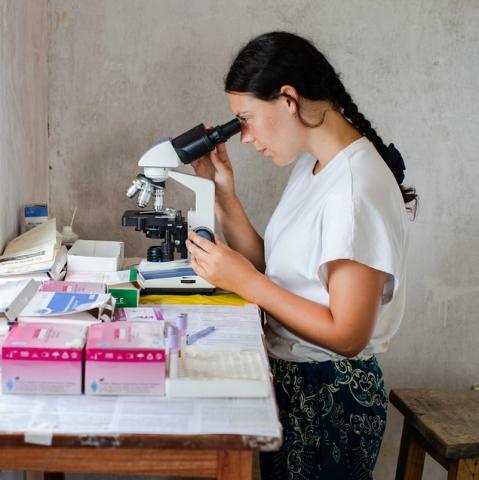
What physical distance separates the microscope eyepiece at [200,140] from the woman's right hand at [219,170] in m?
0.13

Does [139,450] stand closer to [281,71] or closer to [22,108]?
[281,71]

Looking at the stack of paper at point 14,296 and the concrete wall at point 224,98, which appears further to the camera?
the concrete wall at point 224,98

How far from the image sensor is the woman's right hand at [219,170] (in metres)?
1.90

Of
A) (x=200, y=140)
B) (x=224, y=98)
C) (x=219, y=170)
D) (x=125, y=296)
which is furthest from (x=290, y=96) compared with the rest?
(x=224, y=98)

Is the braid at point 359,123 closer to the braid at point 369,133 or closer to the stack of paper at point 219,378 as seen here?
the braid at point 369,133

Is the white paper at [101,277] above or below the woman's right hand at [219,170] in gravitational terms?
below

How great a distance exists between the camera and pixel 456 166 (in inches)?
87.8

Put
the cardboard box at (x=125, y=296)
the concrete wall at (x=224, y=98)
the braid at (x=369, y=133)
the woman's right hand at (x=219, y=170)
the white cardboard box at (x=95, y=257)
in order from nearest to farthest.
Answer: the cardboard box at (x=125, y=296), the braid at (x=369, y=133), the white cardboard box at (x=95, y=257), the woman's right hand at (x=219, y=170), the concrete wall at (x=224, y=98)

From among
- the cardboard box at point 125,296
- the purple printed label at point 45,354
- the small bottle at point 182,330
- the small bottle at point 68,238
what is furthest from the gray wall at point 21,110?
the purple printed label at point 45,354

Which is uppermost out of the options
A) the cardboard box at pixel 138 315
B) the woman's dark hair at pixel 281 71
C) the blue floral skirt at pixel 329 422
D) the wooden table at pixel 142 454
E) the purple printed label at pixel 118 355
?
the woman's dark hair at pixel 281 71

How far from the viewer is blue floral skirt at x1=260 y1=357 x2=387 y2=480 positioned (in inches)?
59.6

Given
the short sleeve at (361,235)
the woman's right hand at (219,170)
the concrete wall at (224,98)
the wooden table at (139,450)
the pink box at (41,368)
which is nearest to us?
the wooden table at (139,450)

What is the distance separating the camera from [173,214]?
1757mm

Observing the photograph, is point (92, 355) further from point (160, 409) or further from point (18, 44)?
point (18, 44)
